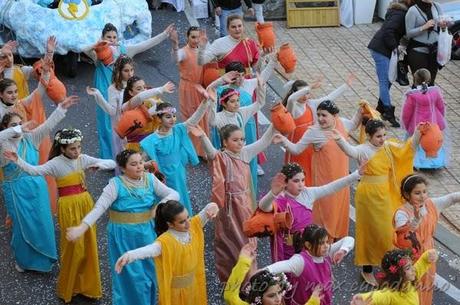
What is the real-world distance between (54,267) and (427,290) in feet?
10.9

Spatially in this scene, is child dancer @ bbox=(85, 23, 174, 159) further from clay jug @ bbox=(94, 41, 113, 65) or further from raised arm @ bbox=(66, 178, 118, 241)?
raised arm @ bbox=(66, 178, 118, 241)

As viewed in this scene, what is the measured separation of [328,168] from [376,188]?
24.4 inches

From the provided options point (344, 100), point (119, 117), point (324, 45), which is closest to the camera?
point (119, 117)

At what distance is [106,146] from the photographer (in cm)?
942

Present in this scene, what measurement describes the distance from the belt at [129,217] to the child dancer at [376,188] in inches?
72.7

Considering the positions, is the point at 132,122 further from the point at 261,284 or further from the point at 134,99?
the point at 261,284

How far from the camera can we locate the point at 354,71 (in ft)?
41.9

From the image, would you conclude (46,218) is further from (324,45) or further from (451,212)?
(324,45)

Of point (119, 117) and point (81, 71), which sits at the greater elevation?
point (119, 117)

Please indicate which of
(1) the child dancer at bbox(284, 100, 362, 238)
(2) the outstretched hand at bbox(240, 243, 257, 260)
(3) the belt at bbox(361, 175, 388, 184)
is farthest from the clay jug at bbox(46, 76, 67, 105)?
(2) the outstretched hand at bbox(240, 243, 257, 260)

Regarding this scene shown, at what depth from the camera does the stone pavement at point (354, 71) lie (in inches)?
377

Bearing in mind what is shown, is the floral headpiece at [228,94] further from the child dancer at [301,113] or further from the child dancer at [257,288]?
the child dancer at [257,288]

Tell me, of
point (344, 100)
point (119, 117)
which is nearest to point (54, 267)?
point (119, 117)

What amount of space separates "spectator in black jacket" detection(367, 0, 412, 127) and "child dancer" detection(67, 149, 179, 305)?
4.92 m
